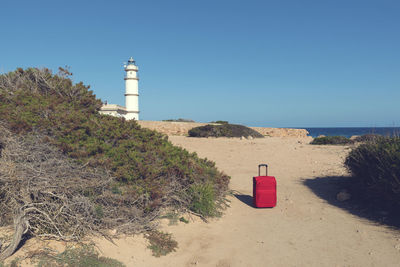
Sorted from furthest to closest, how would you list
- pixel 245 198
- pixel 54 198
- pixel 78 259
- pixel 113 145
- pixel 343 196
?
pixel 245 198 → pixel 343 196 → pixel 113 145 → pixel 54 198 → pixel 78 259

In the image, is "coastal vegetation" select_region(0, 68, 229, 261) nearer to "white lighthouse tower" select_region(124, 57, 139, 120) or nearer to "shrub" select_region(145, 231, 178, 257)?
"shrub" select_region(145, 231, 178, 257)

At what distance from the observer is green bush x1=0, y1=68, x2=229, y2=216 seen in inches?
214

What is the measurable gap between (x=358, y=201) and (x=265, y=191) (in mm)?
2448

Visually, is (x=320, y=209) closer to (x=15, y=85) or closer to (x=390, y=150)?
(x=390, y=150)

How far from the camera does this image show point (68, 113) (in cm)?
724

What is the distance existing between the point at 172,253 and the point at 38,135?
352 centimetres

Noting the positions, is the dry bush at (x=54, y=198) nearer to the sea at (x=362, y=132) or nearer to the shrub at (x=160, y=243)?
the shrub at (x=160, y=243)

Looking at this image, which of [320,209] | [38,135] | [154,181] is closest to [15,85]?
[38,135]

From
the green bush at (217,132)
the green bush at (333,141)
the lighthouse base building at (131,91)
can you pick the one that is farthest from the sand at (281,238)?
the lighthouse base building at (131,91)

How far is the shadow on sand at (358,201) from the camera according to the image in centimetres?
584

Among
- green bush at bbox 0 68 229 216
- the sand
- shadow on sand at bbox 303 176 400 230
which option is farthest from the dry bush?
shadow on sand at bbox 303 176 400 230

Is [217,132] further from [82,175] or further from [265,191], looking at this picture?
[82,175]

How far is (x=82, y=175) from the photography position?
4.97 metres

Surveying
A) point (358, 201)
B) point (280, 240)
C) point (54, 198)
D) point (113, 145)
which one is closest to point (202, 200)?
point (280, 240)
